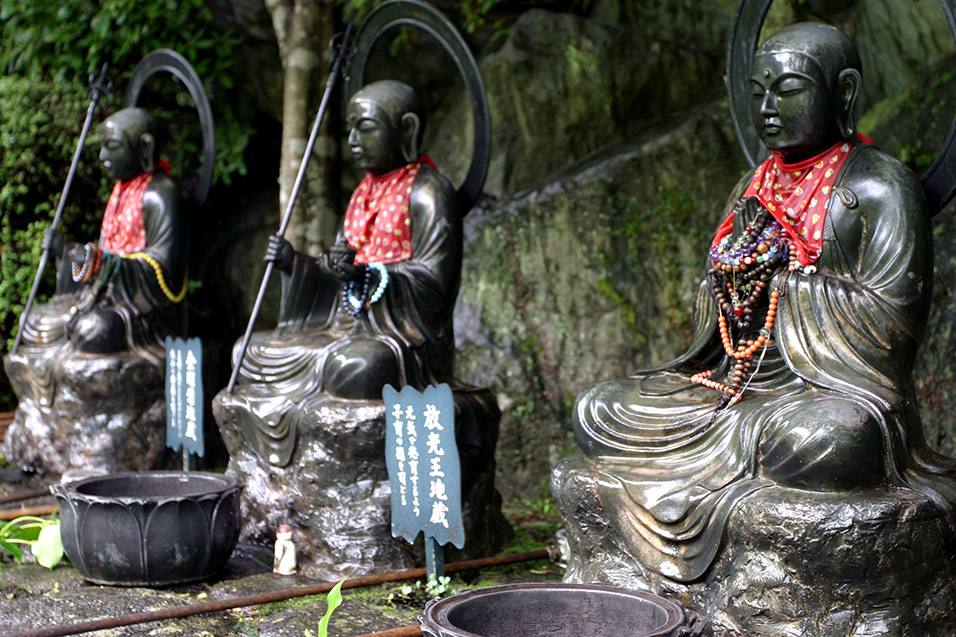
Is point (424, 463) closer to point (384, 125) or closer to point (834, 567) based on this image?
point (834, 567)

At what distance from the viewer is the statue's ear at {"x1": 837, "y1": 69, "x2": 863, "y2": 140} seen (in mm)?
3994

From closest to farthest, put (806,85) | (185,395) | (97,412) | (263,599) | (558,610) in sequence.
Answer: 1. (558,610)
2. (806,85)
3. (263,599)
4. (185,395)
5. (97,412)

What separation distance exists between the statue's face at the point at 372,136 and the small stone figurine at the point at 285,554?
1.96 m

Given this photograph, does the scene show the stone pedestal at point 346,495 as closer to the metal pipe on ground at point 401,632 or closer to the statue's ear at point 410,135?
the metal pipe on ground at point 401,632

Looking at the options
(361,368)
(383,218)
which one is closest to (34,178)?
(383,218)

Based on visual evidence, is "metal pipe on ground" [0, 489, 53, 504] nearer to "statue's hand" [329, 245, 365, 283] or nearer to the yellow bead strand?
the yellow bead strand

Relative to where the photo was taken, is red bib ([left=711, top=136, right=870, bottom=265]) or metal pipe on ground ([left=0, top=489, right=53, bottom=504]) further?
metal pipe on ground ([left=0, top=489, right=53, bottom=504])

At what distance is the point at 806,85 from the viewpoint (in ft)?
13.0

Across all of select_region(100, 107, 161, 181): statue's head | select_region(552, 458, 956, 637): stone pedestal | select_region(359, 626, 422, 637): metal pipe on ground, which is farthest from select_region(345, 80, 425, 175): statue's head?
select_region(552, 458, 956, 637): stone pedestal

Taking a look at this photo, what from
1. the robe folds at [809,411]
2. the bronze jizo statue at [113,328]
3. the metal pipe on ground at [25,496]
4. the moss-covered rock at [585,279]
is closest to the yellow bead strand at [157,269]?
the bronze jizo statue at [113,328]

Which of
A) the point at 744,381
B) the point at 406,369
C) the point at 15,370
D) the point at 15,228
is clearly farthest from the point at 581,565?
the point at 15,228

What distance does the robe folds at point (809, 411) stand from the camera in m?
3.42

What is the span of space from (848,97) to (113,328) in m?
4.71

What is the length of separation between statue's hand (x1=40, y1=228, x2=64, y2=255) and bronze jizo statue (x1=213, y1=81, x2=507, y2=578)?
240 cm
